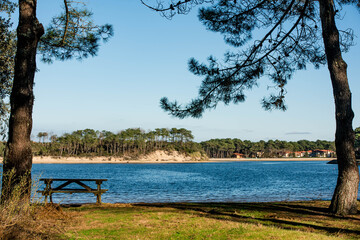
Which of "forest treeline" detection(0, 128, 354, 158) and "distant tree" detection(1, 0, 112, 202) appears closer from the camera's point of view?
"distant tree" detection(1, 0, 112, 202)

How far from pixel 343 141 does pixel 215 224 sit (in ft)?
14.6

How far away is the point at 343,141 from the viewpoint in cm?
824

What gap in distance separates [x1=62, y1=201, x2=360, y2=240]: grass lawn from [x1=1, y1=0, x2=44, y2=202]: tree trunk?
1.77m

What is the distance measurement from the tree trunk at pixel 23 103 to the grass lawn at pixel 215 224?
1.77 m

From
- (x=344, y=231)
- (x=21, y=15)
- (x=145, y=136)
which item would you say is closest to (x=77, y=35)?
(x=21, y=15)

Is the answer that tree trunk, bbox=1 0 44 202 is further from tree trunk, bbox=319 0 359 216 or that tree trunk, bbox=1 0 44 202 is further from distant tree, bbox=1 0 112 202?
tree trunk, bbox=319 0 359 216

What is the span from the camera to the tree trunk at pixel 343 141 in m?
8.14

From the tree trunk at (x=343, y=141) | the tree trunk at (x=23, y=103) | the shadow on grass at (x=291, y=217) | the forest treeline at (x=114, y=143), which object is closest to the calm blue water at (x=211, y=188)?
the tree trunk at (x=23, y=103)

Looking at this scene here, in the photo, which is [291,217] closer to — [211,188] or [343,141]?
[343,141]

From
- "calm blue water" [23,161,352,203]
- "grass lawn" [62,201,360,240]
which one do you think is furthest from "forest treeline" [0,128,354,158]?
"grass lawn" [62,201,360,240]

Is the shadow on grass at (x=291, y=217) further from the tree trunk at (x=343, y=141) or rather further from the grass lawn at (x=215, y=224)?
the tree trunk at (x=343, y=141)

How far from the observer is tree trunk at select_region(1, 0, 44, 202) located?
644 centimetres

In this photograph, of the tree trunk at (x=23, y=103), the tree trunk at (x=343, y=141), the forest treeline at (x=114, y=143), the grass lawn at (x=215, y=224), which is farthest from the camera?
the forest treeline at (x=114, y=143)

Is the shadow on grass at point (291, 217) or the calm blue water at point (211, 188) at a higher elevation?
the shadow on grass at point (291, 217)
